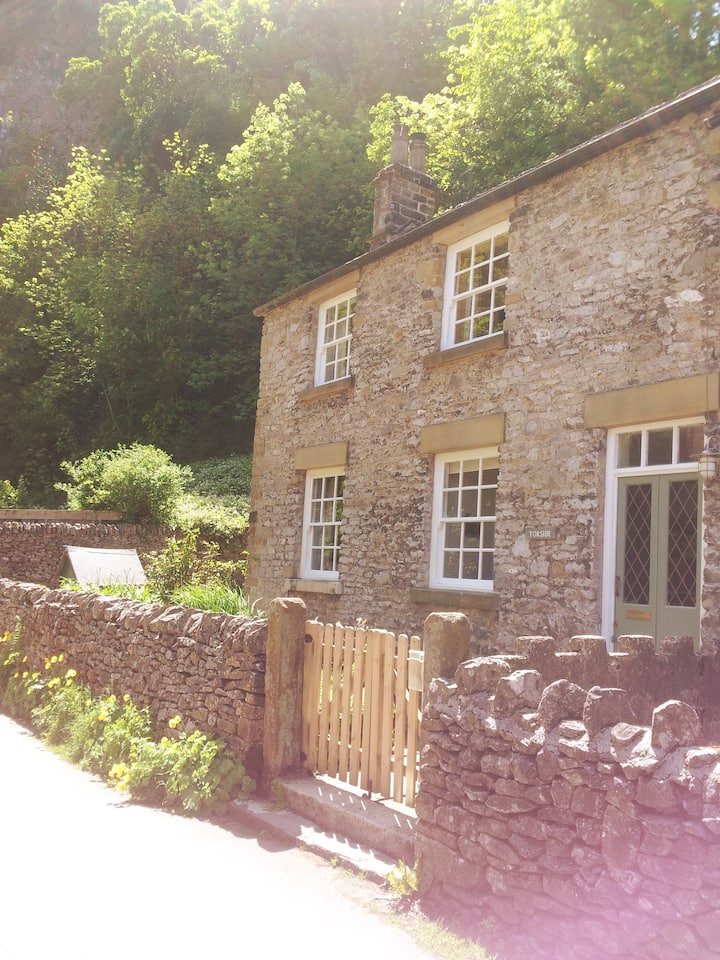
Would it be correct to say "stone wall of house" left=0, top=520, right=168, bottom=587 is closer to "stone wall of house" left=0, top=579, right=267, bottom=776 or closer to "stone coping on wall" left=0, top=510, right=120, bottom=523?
"stone coping on wall" left=0, top=510, right=120, bottom=523

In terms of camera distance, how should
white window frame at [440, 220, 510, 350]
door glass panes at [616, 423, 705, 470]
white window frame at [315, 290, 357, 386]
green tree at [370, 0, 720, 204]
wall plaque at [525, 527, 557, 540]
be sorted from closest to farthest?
door glass panes at [616, 423, 705, 470] → wall plaque at [525, 527, 557, 540] → white window frame at [440, 220, 510, 350] → white window frame at [315, 290, 357, 386] → green tree at [370, 0, 720, 204]

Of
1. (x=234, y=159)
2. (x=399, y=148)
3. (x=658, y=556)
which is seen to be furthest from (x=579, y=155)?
(x=234, y=159)

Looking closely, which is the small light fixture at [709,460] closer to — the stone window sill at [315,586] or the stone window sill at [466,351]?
the stone window sill at [466,351]

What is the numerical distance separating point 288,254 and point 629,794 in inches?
941

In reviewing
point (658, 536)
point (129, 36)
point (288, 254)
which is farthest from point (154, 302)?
point (658, 536)

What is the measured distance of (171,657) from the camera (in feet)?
22.4

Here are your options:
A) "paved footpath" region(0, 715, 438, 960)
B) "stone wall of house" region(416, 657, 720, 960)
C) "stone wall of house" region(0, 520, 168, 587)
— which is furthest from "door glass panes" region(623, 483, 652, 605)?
"stone wall of house" region(0, 520, 168, 587)

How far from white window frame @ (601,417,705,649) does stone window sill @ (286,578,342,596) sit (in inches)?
168

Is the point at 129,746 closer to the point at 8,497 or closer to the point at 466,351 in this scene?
the point at 466,351

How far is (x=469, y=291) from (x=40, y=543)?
10993mm

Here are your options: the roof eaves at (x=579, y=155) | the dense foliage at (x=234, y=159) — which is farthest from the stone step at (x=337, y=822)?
the dense foliage at (x=234, y=159)

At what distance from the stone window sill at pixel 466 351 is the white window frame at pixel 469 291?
8 centimetres

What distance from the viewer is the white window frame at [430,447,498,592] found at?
372 inches

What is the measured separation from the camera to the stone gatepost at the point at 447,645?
14.7ft
